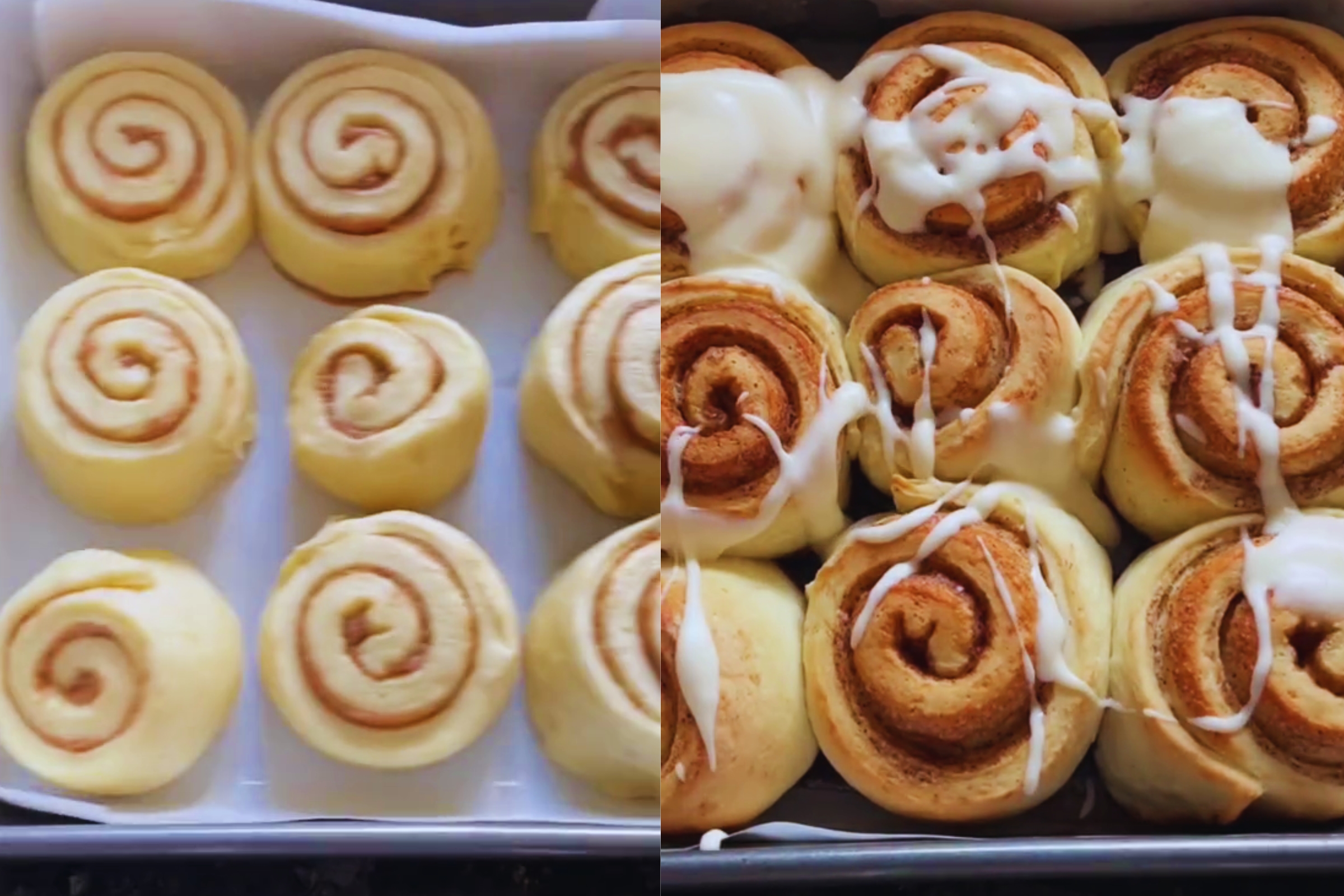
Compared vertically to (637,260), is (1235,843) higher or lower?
lower

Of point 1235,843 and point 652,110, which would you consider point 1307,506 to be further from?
point 652,110

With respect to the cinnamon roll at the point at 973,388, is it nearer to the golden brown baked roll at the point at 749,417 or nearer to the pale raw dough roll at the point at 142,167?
the golden brown baked roll at the point at 749,417

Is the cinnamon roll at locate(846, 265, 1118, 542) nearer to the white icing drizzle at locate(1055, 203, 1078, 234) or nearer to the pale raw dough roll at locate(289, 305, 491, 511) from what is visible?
the white icing drizzle at locate(1055, 203, 1078, 234)

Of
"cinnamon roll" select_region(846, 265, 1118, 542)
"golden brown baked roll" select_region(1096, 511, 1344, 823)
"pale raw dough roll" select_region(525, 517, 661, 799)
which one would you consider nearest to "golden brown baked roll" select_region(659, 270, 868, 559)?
"cinnamon roll" select_region(846, 265, 1118, 542)

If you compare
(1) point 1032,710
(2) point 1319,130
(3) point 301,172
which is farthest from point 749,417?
(2) point 1319,130

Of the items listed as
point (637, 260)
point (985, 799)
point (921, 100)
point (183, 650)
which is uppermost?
point (921, 100)

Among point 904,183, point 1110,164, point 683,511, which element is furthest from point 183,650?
point 1110,164
